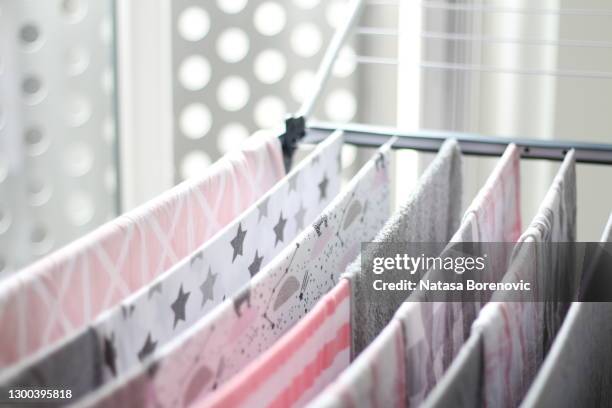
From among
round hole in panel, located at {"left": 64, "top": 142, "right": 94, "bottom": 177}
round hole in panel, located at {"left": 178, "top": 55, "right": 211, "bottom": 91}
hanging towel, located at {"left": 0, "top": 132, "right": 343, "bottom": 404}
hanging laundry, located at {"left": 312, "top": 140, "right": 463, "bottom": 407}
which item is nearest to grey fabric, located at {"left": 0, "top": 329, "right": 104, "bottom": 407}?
hanging towel, located at {"left": 0, "top": 132, "right": 343, "bottom": 404}

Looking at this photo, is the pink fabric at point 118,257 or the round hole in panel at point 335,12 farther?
the round hole in panel at point 335,12

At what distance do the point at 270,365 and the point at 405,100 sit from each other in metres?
1.15

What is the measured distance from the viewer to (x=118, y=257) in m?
0.76

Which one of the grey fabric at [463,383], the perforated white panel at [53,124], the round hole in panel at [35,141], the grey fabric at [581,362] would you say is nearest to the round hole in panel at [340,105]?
the perforated white panel at [53,124]

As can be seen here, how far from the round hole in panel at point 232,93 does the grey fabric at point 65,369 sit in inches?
39.1

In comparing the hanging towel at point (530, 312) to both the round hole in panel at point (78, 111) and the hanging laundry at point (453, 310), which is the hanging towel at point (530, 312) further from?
the round hole in panel at point (78, 111)

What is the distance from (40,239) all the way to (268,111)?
434 millimetres

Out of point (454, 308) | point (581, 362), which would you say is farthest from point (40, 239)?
point (581, 362)

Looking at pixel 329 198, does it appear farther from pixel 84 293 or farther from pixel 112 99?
pixel 112 99

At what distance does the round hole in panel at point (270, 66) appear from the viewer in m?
1.60


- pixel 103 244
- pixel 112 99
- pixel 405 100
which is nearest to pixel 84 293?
pixel 103 244

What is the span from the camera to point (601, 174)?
1.69 meters

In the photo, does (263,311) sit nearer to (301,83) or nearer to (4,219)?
(4,219)

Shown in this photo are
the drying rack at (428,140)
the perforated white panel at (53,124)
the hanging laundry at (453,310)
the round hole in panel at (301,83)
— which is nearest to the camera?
the hanging laundry at (453,310)
